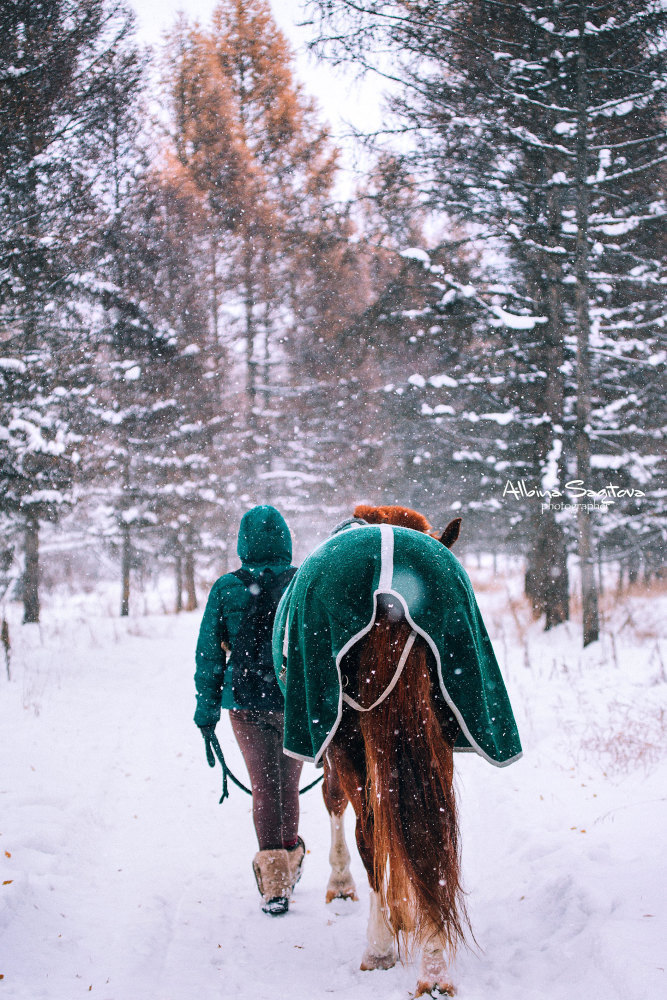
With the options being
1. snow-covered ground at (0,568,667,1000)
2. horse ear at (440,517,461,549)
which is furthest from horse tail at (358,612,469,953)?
horse ear at (440,517,461,549)

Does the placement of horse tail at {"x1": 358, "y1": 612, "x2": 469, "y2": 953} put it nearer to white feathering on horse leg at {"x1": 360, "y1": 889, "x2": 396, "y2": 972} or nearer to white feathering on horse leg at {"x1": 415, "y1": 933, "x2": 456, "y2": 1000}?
white feathering on horse leg at {"x1": 415, "y1": 933, "x2": 456, "y2": 1000}

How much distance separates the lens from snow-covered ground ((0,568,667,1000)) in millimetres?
2453

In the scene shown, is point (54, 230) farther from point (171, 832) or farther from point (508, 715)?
point (508, 715)

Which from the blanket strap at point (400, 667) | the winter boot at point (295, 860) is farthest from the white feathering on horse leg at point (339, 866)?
the blanket strap at point (400, 667)

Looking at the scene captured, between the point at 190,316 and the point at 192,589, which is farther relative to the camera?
the point at 192,589

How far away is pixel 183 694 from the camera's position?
26.5 feet

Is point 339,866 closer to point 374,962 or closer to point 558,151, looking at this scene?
point 374,962

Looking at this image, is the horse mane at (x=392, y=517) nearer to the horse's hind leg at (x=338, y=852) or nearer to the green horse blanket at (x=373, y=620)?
the green horse blanket at (x=373, y=620)

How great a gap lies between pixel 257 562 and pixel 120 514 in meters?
11.4

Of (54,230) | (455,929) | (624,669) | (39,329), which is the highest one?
(54,230)

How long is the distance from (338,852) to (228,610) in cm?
139

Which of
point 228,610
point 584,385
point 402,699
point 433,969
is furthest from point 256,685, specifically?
point 584,385

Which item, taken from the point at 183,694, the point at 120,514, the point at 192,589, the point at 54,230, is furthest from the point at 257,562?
the point at 192,589

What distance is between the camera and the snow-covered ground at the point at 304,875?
2.45m
